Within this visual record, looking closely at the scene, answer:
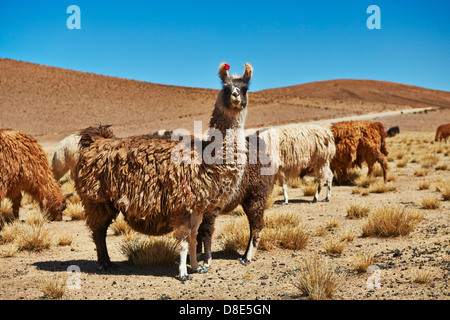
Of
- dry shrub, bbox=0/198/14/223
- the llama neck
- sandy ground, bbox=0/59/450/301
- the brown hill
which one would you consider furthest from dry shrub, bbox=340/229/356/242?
the brown hill

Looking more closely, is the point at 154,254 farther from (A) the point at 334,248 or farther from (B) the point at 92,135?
(A) the point at 334,248

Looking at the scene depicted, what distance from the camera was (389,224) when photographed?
21.2ft

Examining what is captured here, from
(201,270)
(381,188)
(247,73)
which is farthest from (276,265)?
(381,188)

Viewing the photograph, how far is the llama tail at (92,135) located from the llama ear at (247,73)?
7.08ft

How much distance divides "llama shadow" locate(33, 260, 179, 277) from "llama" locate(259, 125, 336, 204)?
174 inches

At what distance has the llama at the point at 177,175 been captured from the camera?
459cm

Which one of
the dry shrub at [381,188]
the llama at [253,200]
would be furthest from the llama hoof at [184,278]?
the dry shrub at [381,188]

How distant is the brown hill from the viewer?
2212 inches

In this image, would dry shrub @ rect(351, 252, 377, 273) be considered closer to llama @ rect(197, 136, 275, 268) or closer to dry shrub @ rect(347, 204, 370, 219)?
llama @ rect(197, 136, 275, 268)

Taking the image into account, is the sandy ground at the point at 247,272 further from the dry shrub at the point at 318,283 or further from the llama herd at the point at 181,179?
the llama herd at the point at 181,179

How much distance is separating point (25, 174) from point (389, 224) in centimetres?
664
